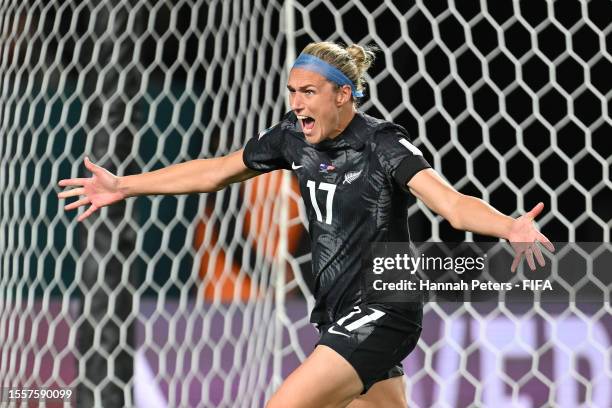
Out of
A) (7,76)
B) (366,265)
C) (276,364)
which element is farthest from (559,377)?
(7,76)

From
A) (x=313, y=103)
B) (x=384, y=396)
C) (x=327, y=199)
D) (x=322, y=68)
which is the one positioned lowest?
(x=384, y=396)

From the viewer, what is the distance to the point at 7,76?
14.3ft

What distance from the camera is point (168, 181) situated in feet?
10.3

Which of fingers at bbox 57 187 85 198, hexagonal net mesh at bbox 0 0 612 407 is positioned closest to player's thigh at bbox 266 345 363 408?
fingers at bbox 57 187 85 198

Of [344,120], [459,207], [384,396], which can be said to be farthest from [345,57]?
[384,396]

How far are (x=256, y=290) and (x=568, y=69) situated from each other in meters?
2.57

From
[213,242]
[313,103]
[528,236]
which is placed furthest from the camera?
[213,242]

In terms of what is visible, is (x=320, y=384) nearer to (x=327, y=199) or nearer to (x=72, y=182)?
(x=327, y=199)

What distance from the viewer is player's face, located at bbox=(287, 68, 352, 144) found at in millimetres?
2766

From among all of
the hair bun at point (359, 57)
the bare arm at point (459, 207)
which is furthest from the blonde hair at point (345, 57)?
the bare arm at point (459, 207)

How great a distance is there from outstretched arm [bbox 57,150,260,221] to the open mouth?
1.19 ft

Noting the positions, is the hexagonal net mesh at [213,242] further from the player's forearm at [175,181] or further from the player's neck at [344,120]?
the player's neck at [344,120]

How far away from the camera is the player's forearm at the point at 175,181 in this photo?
3127mm

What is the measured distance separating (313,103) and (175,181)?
24.0 inches
